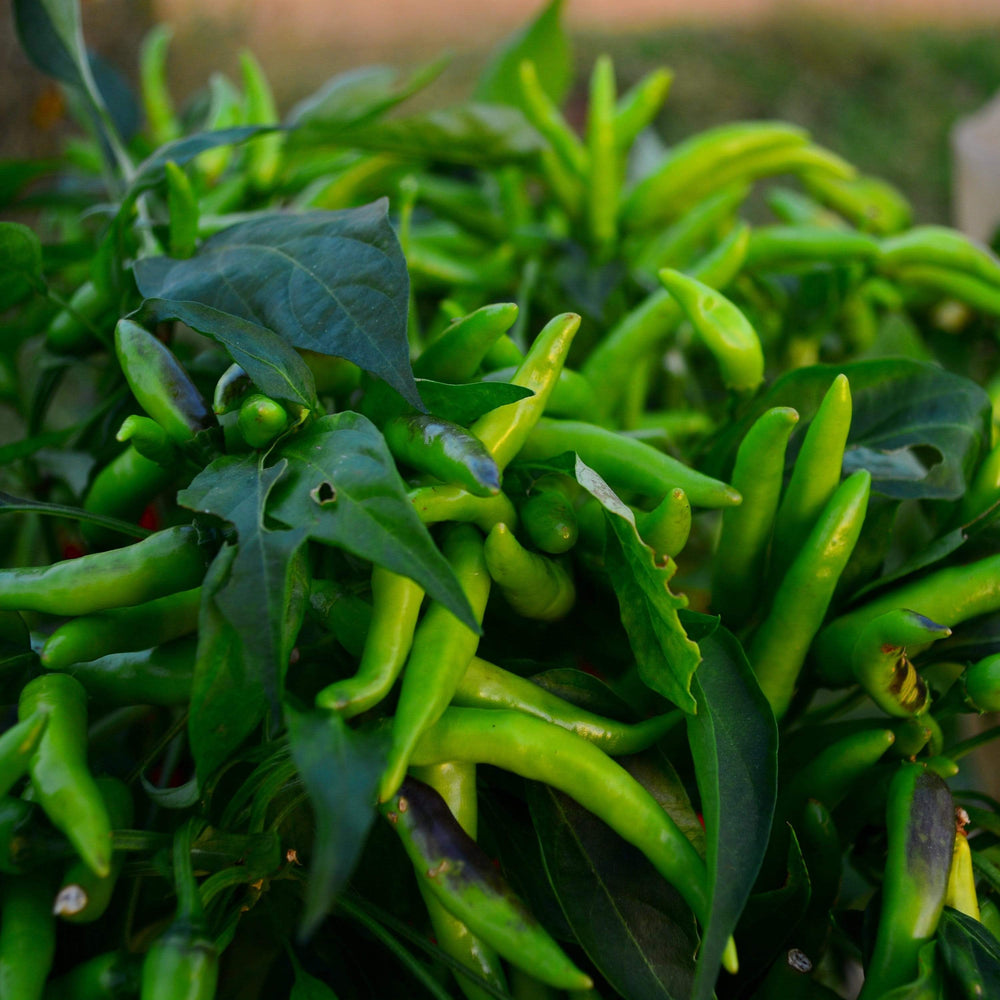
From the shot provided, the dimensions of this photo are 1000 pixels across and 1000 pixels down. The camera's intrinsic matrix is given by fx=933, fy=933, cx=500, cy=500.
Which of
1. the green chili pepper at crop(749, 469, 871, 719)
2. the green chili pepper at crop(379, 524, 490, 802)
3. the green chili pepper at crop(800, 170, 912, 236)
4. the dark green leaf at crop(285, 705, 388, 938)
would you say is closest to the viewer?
the dark green leaf at crop(285, 705, 388, 938)

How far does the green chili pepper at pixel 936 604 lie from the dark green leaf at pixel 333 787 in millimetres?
318

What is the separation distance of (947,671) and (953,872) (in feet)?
0.54

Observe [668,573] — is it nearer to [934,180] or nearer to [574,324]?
[574,324]

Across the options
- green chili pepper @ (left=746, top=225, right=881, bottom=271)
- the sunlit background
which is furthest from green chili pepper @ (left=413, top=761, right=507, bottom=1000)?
the sunlit background

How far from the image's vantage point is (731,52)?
220 cm

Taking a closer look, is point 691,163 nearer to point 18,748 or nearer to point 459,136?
point 459,136

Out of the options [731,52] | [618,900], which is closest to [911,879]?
[618,900]

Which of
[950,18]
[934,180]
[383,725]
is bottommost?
[934,180]

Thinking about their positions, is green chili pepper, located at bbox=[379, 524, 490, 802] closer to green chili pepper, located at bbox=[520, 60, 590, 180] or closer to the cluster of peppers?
the cluster of peppers

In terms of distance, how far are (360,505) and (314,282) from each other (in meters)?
0.22

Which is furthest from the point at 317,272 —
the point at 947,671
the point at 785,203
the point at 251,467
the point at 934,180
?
the point at 934,180

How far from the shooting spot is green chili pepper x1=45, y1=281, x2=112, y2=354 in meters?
0.78

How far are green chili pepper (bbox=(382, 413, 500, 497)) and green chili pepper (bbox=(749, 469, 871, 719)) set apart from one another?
0.72ft

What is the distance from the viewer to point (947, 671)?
0.67 meters
